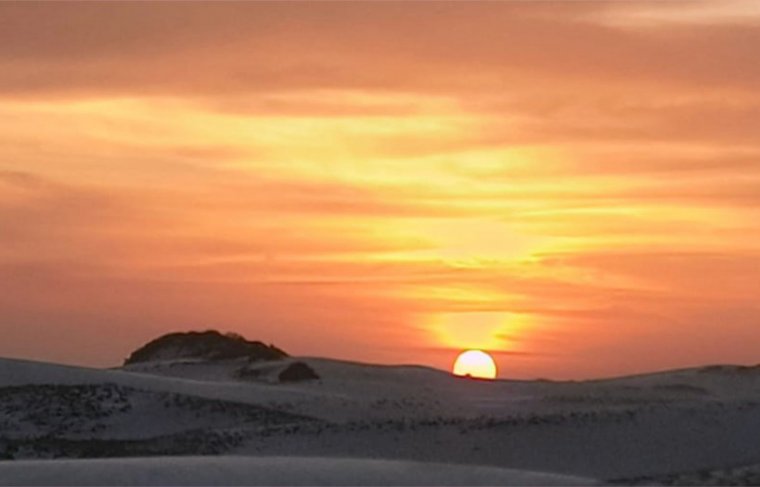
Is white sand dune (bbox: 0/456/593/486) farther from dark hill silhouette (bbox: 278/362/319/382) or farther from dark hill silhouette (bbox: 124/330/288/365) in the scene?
dark hill silhouette (bbox: 124/330/288/365)

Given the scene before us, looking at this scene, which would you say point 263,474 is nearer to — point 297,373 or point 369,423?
point 369,423

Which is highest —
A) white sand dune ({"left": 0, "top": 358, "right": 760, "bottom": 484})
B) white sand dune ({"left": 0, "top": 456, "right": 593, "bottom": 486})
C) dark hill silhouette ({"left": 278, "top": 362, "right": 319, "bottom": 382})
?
dark hill silhouette ({"left": 278, "top": 362, "right": 319, "bottom": 382})

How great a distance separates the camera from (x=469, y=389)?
44.1 meters

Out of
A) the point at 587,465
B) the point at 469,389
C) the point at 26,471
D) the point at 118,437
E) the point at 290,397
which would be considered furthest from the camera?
the point at 469,389

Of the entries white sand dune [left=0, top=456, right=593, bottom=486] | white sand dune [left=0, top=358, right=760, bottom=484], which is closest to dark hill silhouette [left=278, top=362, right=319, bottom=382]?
white sand dune [left=0, top=358, right=760, bottom=484]

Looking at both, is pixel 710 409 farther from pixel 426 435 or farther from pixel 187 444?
pixel 187 444

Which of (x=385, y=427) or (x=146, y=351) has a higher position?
(x=146, y=351)

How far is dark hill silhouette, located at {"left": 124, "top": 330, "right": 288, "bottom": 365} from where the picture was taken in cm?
4744

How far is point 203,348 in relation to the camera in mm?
48594

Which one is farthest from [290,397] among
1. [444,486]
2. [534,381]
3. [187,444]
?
[444,486]

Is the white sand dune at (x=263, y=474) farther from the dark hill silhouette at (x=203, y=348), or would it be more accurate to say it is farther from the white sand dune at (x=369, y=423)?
the dark hill silhouette at (x=203, y=348)

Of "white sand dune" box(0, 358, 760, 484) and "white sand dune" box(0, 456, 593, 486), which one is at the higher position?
"white sand dune" box(0, 358, 760, 484)

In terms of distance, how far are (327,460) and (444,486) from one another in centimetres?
256

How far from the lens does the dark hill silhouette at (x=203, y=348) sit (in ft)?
156
